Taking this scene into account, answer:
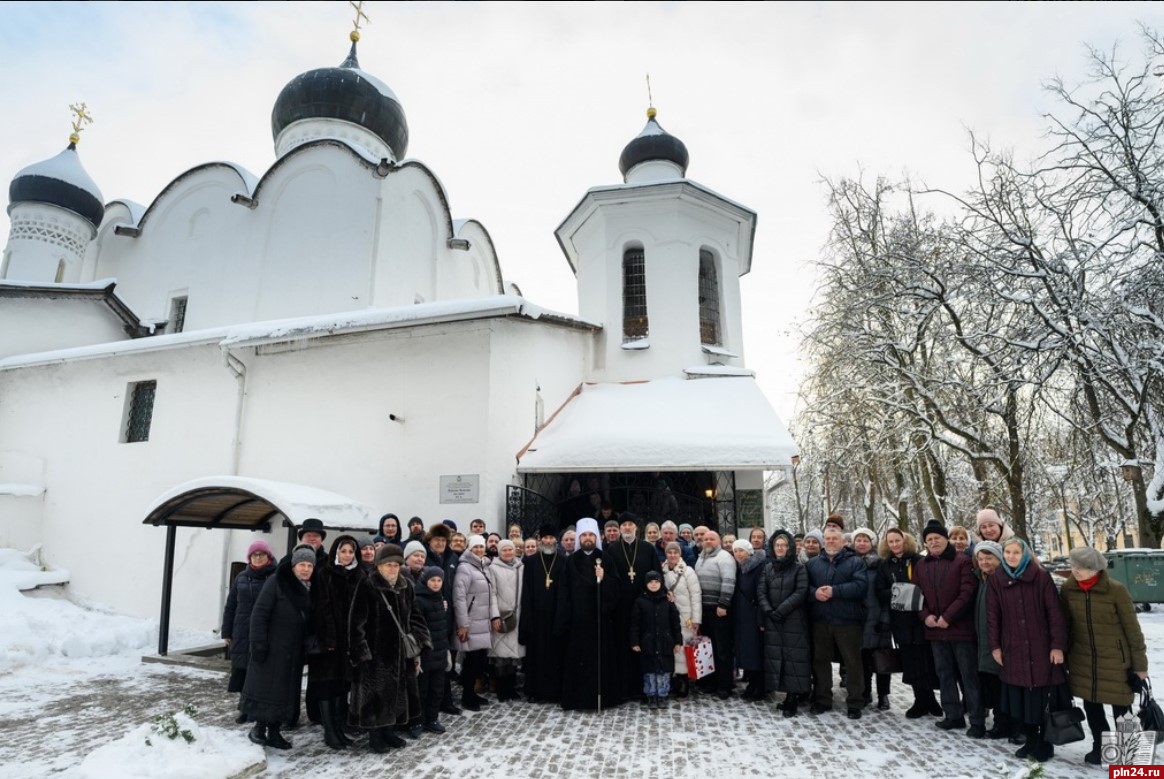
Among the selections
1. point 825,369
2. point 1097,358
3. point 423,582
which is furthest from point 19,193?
point 1097,358

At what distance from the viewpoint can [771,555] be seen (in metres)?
6.75

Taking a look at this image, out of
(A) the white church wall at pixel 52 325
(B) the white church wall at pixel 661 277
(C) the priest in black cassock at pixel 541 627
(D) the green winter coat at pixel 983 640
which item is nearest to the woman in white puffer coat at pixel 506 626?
(C) the priest in black cassock at pixel 541 627

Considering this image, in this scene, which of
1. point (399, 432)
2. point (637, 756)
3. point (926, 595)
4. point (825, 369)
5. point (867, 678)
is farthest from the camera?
point (825, 369)

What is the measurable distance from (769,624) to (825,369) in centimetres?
969

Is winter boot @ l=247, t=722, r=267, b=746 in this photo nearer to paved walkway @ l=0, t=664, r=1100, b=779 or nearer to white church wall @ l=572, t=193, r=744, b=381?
paved walkway @ l=0, t=664, r=1100, b=779

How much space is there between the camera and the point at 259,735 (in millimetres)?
5273

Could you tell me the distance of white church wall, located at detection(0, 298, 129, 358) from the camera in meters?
14.4

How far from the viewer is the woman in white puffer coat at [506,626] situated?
22.3 ft

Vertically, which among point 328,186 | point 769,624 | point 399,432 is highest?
point 328,186

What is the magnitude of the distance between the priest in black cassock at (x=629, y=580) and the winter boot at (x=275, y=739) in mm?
2991

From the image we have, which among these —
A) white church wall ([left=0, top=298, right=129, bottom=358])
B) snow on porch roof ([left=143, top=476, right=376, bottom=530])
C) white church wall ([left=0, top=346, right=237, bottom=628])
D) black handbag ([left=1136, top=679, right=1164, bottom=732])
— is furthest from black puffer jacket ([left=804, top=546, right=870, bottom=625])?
white church wall ([left=0, top=298, right=129, bottom=358])

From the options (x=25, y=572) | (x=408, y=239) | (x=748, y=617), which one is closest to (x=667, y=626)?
(x=748, y=617)

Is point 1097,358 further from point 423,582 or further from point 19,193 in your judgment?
point 19,193

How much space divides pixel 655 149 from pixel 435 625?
1246 cm
